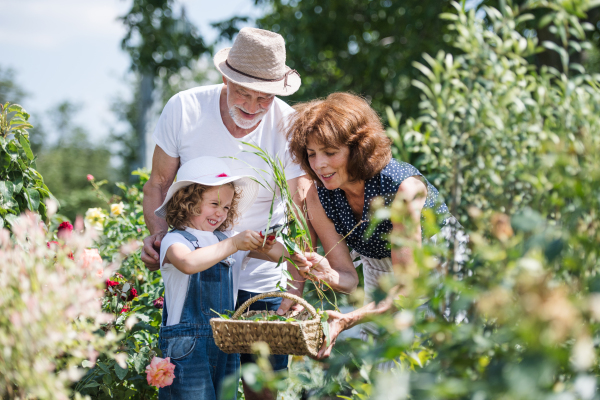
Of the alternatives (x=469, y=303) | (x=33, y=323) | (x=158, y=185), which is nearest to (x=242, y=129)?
(x=158, y=185)

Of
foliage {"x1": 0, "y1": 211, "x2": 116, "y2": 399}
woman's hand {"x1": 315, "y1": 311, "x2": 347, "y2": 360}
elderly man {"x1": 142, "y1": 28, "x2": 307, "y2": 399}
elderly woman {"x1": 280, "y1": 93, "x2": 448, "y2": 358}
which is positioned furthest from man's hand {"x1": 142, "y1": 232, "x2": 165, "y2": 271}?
foliage {"x1": 0, "y1": 211, "x2": 116, "y2": 399}

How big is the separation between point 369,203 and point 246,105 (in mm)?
718

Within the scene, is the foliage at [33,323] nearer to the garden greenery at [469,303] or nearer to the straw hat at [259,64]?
the garden greenery at [469,303]

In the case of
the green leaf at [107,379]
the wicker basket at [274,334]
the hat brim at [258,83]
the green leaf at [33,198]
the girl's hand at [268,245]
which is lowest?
the green leaf at [107,379]

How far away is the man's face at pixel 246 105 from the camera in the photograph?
7.93 feet

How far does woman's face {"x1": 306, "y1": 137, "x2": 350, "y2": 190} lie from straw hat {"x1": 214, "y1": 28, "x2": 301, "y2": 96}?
0.35 metres

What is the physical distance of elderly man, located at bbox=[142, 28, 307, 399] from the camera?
8.05 feet

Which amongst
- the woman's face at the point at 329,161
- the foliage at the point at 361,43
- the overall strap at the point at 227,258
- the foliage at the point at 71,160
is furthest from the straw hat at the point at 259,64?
the foliage at the point at 71,160

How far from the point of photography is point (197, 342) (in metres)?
2.21

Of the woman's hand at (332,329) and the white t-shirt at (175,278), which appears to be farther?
the white t-shirt at (175,278)

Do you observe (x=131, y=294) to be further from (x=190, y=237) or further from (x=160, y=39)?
(x=160, y=39)

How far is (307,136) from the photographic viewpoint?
2.26 meters

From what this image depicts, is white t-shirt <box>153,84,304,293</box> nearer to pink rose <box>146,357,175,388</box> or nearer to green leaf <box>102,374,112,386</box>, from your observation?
pink rose <box>146,357,175,388</box>

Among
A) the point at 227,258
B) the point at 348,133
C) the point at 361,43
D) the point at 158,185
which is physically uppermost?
the point at 348,133
